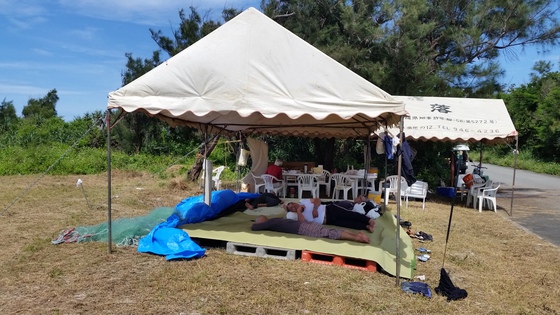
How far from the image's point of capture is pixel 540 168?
23531mm

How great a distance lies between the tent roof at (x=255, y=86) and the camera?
4.65 metres

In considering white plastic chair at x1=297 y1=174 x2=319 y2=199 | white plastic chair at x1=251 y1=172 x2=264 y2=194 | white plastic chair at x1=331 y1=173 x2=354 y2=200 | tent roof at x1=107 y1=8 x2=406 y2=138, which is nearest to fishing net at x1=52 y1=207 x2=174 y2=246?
tent roof at x1=107 y1=8 x2=406 y2=138

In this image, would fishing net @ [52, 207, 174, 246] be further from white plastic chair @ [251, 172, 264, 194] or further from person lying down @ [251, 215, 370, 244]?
white plastic chair @ [251, 172, 264, 194]

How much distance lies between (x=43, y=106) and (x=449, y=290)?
103 feet

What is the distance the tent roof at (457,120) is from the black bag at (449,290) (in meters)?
6.05

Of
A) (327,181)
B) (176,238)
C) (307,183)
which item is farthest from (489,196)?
(176,238)

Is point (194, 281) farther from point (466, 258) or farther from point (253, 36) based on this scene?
point (466, 258)

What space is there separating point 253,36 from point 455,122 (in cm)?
667

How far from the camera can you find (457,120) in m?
10.0

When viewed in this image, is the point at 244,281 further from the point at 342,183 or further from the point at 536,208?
the point at 536,208

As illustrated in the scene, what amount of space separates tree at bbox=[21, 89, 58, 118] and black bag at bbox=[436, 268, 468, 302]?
27.3 meters

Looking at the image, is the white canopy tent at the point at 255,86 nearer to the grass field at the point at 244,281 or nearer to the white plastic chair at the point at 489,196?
the grass field at the point at 244,281

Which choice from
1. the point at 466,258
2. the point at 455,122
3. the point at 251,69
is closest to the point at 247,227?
the point at 251,69

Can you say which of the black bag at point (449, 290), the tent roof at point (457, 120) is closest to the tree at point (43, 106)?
the tent roof at point (457, 120)
